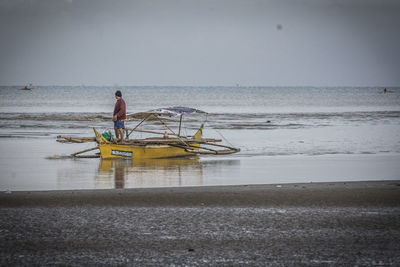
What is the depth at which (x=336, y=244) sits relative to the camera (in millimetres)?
6254

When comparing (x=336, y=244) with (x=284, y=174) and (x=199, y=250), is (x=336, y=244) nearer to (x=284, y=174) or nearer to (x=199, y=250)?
(x=199, y=250)

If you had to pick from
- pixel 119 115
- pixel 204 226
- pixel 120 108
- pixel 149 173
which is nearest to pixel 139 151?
pixel 119 115

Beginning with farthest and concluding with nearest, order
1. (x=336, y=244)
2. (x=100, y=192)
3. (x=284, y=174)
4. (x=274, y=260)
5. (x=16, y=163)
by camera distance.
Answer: (x=16, y=163) < (x=284, y=174) < (x=100, y=192) < (x=336, y=244) < (x=274, y=260)

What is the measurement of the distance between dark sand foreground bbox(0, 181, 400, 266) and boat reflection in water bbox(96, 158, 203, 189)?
164cm

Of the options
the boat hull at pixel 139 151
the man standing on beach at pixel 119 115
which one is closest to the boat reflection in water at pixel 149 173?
the boat hull at pixel 139 151

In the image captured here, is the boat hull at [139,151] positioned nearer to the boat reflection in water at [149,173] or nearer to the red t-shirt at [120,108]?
the boat reflection in water at [149,173]

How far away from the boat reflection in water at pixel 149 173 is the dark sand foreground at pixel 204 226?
164cm

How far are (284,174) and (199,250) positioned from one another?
757cm

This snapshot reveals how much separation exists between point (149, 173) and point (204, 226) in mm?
6552

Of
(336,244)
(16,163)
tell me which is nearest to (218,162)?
(16,163)

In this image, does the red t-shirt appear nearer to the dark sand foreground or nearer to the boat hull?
the boat hull

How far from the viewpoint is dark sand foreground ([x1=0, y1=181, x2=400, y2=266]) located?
5770 mm

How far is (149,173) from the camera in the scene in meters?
13.6

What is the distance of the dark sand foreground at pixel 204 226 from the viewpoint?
577 cm
